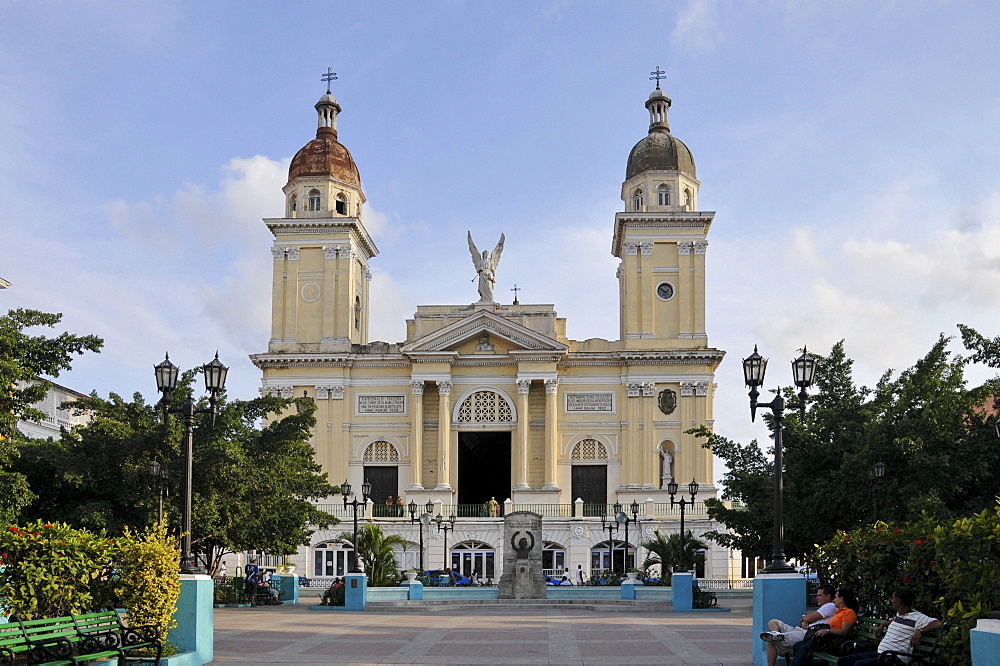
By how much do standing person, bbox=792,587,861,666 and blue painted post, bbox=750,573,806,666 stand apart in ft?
8.01

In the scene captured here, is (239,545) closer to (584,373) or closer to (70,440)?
(70,440)

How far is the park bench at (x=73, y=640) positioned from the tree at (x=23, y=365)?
47.7 ft

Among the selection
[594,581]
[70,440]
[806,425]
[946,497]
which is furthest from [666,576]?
[70,440]

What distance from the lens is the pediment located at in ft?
196

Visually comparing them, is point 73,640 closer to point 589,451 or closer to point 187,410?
point 187,410

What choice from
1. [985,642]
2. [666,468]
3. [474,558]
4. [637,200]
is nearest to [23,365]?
[985,642]

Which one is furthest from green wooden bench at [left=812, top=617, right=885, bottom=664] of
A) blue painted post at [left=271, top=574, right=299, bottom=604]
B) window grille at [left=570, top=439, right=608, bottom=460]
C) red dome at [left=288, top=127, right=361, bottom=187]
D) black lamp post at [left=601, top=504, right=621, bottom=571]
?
red dome at [left=288, top=127, right=361, bottom=187]

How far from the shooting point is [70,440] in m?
34.8

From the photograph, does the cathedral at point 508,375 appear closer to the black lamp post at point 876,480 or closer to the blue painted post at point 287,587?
the blue painted post at point 287,587

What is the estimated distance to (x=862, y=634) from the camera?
14633 mm

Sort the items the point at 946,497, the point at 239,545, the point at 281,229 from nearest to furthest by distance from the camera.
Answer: the point at 946,497
the point at 239,545
the point at 281,229

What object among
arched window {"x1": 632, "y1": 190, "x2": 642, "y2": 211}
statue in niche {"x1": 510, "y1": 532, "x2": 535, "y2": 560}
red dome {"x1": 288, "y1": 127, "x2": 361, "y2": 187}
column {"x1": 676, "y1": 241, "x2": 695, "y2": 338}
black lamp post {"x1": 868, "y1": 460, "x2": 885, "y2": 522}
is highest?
red dome {"x1": 288, "y1": 127, "x2": 361, "y2": 187}

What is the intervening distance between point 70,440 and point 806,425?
840 inches

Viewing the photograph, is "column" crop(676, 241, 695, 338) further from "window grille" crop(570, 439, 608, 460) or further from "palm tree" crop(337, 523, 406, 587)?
"palm tree" crop(337, 523, 406, 587)
